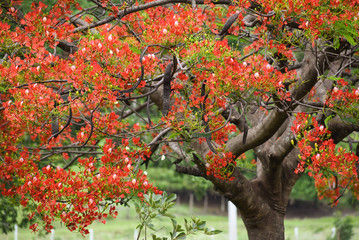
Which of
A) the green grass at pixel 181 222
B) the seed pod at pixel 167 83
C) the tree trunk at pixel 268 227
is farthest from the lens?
the green grass at pixel 181 222

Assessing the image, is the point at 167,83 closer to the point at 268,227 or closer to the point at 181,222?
the point at 268,227

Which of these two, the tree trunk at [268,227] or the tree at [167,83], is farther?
the tree trunk at [268,227]

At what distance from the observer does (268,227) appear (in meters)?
7.13

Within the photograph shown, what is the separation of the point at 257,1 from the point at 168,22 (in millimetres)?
1060

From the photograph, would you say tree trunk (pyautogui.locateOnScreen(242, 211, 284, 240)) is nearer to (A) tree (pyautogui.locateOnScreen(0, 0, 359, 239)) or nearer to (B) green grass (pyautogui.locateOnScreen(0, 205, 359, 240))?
(A) tree (pyautogui.locateOnScreen(0, 0, 359, 239))

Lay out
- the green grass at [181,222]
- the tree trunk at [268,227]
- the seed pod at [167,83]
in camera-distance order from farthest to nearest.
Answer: the green grass at [181,222] < the tree trunk at [268,227] < the seed pod at [167,83]

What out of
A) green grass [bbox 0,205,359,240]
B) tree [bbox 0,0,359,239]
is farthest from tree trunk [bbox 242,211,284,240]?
green grass [bbox 0,205,359,240]

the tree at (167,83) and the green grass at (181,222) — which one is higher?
the tree at (167,83)

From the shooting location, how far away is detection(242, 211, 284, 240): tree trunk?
7.09 meters

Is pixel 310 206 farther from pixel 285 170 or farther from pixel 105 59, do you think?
pixel 105 59

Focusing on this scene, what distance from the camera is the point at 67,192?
4723 mm

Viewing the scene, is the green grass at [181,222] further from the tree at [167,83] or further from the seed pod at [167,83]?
the seed pod at [167,83]

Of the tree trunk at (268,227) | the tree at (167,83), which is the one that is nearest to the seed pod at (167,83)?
the tree at (167,83)

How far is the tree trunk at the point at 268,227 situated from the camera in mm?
7094
